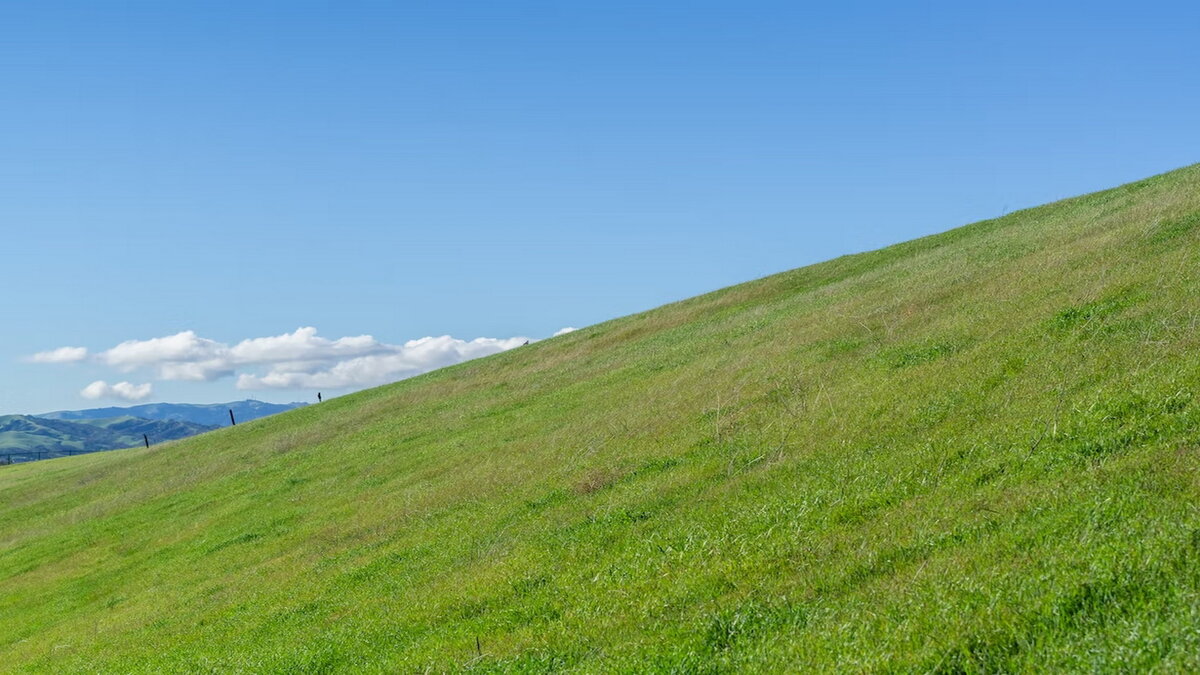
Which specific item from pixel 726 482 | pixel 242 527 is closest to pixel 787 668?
pixel 726 482

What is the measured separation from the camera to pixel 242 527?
110 ft

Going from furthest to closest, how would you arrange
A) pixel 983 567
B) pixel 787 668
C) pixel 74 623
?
pixel 74 623 < pixel 983 567 < pixel 787 668

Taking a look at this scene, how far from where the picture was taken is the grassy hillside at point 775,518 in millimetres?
10266

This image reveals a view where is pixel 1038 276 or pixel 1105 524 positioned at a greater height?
pixel 1038 276

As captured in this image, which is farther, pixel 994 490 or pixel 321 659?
pixel 321 659

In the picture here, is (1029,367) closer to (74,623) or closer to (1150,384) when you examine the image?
(1150,384)

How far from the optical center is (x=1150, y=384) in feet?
51.1

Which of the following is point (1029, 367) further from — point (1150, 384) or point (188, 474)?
point (188, 474)

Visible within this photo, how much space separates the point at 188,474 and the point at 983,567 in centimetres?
4971

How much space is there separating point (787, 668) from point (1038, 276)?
22.6 m

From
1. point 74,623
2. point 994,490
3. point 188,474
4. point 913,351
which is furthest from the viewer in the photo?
point 188,474

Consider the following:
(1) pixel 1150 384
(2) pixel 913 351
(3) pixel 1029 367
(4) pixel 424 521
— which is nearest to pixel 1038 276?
(2) pixel 913 351

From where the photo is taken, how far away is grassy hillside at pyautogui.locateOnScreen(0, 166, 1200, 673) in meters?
10.3

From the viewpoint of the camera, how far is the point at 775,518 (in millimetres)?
15039
